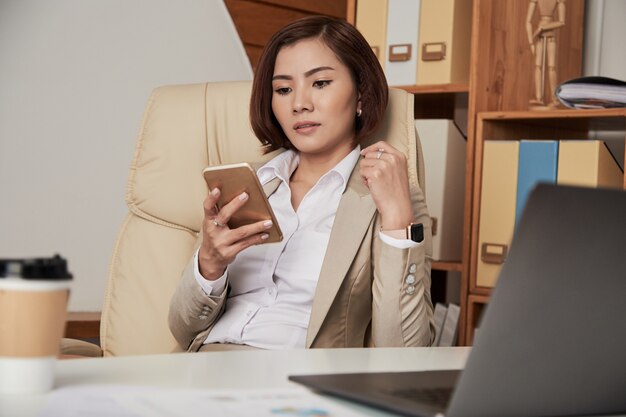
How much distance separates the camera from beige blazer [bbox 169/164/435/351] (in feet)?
5.43

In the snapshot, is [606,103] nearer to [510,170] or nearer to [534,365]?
[510,170]

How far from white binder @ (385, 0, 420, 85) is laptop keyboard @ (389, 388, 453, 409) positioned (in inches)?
72.2

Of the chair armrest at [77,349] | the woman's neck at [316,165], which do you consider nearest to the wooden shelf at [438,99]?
the woman's neck at [316,165]

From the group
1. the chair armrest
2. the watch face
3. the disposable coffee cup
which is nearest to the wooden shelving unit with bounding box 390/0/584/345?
the watch face

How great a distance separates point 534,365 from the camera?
705 millimetres

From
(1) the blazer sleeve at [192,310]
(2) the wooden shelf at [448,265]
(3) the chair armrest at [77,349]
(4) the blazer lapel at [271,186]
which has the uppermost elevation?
(4) the blazer lapel at [271,186]

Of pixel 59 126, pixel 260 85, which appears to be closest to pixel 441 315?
pixel 260 85

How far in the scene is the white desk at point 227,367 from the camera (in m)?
0.80

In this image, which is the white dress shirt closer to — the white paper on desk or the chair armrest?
the chair armrest

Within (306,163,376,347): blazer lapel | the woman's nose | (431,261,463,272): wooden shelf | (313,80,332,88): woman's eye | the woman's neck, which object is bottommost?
(431,261,463,272): wooden shelf

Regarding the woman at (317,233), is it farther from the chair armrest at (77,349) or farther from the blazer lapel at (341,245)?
the chair armrest at (77,349)

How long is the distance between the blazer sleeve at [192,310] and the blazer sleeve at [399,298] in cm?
30

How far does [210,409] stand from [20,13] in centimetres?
221

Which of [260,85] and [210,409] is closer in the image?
[210,409]
